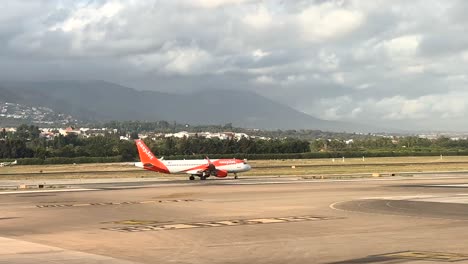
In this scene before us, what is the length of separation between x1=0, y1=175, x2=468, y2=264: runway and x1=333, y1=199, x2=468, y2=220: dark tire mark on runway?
0.07 meters

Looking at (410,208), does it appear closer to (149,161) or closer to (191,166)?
(191,166)

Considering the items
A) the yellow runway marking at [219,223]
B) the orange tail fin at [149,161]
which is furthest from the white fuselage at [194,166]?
the yellow runway marking at [219,223]

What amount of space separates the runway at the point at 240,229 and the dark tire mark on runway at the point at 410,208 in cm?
7

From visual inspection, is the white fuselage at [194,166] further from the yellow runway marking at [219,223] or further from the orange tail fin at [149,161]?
the yellow runway marking at [219,223]

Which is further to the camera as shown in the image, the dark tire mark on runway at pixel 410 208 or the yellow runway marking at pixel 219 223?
the dark tire mark on runway at pixel 410 208

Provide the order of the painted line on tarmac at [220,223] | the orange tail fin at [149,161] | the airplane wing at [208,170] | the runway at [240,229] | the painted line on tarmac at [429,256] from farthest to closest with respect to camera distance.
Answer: the orange tail fin at [149,161] → the airplane wing at [208,170] → the painted line on tarmac at [220,223] → the runway at [240,229] → the painted line on tarmac at [429,256]

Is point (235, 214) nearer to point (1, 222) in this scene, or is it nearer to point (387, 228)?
point (387, 228)

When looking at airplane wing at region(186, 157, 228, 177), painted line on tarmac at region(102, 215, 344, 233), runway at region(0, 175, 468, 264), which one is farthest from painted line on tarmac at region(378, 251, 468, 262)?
airplane wing at region(186, 157, 228, 177)

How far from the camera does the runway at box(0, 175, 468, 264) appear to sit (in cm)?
2814

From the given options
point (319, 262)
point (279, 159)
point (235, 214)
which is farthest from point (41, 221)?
point (279, 159)

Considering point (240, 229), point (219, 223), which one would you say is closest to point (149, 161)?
point (219, 223)

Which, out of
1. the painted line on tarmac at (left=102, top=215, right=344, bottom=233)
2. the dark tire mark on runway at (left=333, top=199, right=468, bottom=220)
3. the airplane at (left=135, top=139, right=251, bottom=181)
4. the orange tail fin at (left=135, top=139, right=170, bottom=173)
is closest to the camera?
the painted line on tarmac at (left=102, top=215, right=344, bottom=233)

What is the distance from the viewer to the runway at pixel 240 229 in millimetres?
28141

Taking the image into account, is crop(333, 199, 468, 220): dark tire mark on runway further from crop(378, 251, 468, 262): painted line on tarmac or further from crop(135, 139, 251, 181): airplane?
crop(135, 139, 251, 181): airplane
